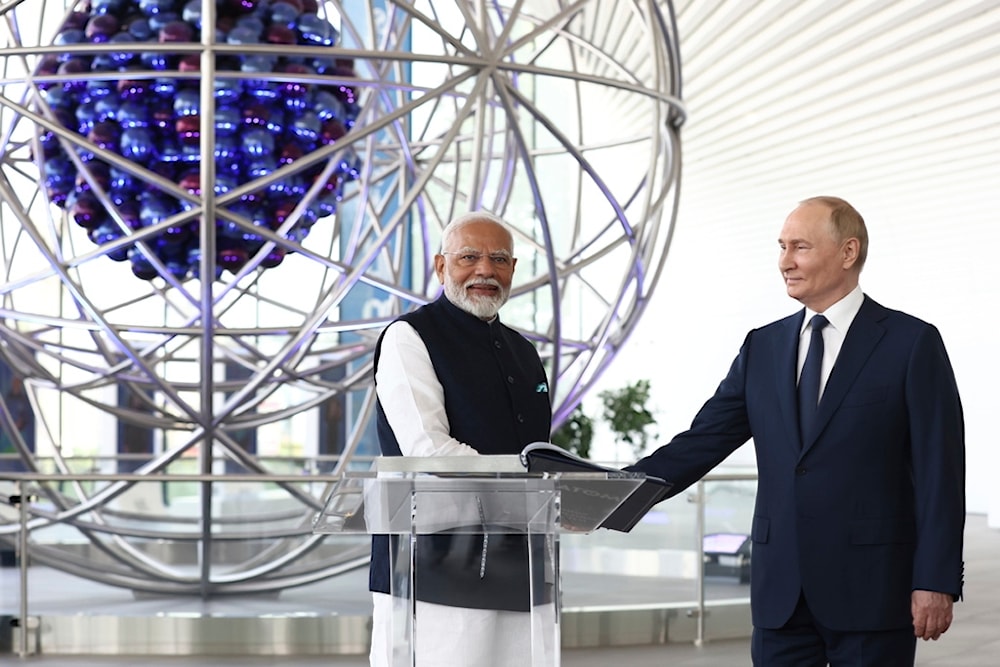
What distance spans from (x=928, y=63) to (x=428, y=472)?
925 centimetres

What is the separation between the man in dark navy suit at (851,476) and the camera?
2.44 m

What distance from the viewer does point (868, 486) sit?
251cm

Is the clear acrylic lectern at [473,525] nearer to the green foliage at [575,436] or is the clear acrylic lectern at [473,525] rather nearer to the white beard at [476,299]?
the white beard at [476,299]

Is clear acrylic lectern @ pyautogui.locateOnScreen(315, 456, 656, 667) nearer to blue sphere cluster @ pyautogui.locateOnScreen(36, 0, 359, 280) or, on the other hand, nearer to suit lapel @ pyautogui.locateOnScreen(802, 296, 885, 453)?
suit lapel @ pyautogui.locateOnScreen(802, 296, 885, 453)

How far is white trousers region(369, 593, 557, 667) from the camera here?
2225mm

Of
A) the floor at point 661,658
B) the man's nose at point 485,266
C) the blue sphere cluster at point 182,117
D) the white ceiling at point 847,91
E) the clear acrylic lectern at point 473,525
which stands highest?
the white ceiling at point 847,91

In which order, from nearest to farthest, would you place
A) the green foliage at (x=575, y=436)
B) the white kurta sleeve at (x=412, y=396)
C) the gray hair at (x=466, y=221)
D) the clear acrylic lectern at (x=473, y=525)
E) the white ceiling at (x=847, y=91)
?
the clear acrylic lectern at (x=473, y=525) < the white kurta sleeve at (x=412, y=396) < the gray hair at (x=466, y=221) < the white ceiling at (x=847, y=91) < the green foliage at (x=575, y=436)

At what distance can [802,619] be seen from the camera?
2.55 m

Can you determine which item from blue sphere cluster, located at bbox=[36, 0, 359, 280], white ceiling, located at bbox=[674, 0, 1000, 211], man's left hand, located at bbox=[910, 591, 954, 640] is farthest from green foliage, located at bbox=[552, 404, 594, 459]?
man's left hand, located at bbox=[910, 591, 954, 640]

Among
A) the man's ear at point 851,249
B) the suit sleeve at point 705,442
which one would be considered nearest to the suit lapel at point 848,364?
the man's ear at point 851,249

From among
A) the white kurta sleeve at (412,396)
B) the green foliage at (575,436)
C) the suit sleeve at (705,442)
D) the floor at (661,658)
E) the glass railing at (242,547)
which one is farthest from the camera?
the green foliage at (575,436)

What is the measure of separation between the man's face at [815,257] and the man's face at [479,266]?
1.78ft

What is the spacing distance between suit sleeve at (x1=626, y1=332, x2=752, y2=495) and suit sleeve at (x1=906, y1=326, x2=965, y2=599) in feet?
1.40

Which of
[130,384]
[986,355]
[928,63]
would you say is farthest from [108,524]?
[986,355]
